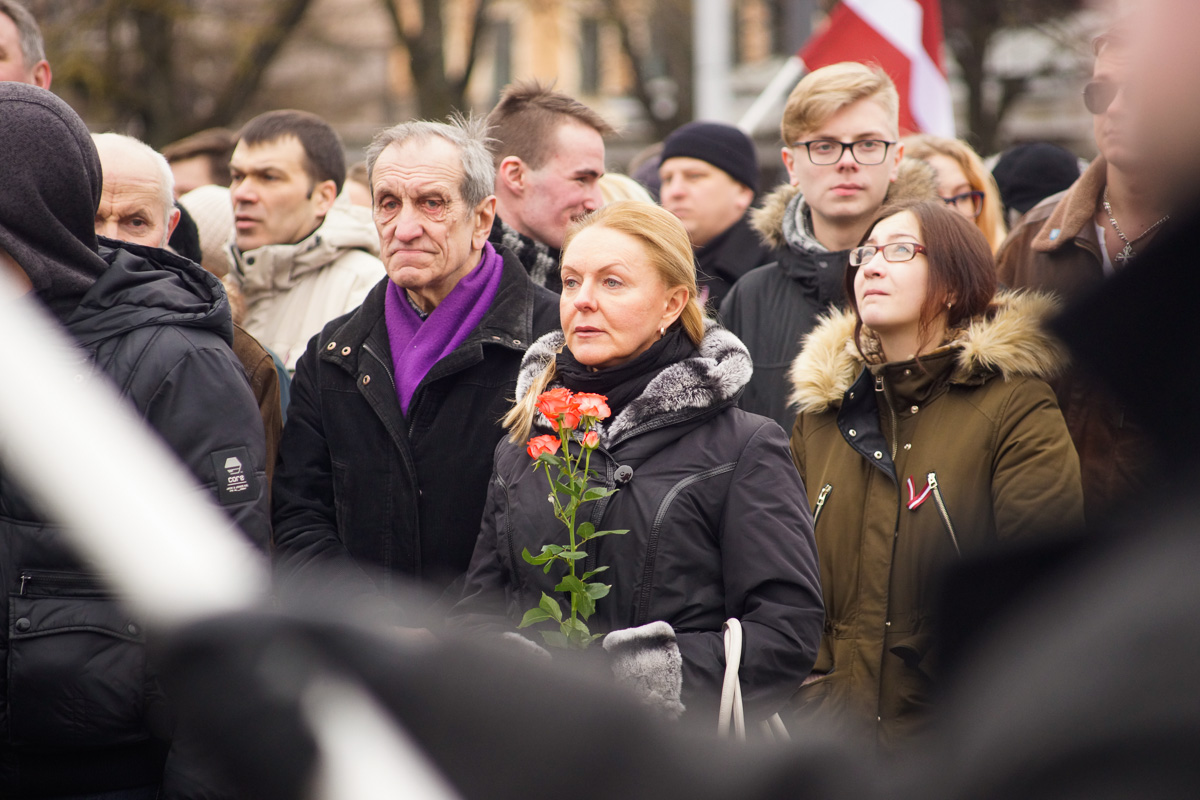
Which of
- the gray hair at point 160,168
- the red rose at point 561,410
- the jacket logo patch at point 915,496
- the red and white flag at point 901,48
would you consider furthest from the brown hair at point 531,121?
the red and white flag at point 901,48

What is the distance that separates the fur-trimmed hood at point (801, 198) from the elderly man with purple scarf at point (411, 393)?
1.19 metres

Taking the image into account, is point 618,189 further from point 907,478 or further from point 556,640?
point 556,640

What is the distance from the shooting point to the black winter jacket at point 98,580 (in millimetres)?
2555

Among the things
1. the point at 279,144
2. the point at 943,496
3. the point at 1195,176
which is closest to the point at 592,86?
the point at 279,144

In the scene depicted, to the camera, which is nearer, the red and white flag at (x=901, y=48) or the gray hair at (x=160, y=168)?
the gray hair at (x=160, y=168)

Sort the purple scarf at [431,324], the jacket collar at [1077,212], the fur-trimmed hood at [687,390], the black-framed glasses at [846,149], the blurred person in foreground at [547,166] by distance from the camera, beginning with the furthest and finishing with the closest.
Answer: the blurred person in foreground at [547,166], the black-framed glasses at [846,149], the jacket collar at [1077,212], the purple scarf at [431,324], the fur-trimmed hood at [687,390]

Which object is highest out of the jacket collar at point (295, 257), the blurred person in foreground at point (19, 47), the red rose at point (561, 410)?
the blurred person in foreground at point (19, 47)

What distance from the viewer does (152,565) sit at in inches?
34.2

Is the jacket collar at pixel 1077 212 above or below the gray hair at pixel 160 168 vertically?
below

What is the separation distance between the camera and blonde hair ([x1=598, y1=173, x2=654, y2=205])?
5.15m

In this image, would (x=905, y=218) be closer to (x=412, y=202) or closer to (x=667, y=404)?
(x=667, y=404)

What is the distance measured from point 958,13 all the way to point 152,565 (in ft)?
72.3

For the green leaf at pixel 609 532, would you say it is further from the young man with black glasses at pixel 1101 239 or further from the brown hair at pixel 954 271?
the brown hair at pixel 954 271

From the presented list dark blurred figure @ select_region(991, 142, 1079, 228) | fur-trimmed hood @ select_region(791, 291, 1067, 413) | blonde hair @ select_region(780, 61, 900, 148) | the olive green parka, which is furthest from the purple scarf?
dark blurred figure @ select_region(991, 142, 1079, 228)
